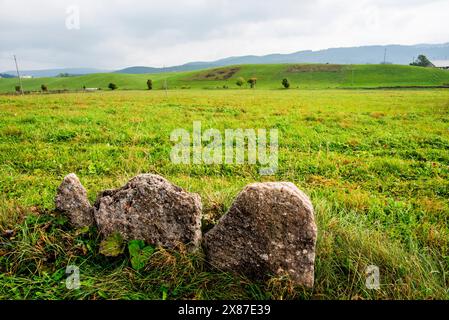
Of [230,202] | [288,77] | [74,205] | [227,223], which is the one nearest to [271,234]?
[227,223]

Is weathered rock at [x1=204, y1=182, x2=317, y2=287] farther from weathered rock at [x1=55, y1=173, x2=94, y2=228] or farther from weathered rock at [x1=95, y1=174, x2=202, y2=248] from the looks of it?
weathered rock at [x1=55, y1=173, x2=94, y2=228]

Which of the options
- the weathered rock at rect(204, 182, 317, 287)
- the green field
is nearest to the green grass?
the weathered rock at rect(204, 182, 317, 287)

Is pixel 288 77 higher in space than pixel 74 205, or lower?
higher

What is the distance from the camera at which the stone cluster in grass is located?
11.4 feet

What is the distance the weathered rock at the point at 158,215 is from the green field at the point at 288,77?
93.4 m

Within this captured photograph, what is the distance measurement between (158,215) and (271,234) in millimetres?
1402

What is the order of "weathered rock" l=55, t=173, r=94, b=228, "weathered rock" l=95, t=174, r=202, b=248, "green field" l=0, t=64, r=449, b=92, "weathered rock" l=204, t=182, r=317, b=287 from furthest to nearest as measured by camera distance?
"green field" l=0, t=64, r=449, b=92 < "weathered rock" l=55, t=173, r=94, b=228 < "weathered rock" l=95, t=174, r=202, b=248 < "weathered rock" l=204, t=182, r=317, b=287

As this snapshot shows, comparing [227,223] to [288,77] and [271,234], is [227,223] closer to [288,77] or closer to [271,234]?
[271,234]

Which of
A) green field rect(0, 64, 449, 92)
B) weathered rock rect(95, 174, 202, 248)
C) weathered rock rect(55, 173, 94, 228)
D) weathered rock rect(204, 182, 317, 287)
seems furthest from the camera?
green field rect(0, 64, 449, 92)

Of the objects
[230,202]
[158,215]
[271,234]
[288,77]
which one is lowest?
[230,202]

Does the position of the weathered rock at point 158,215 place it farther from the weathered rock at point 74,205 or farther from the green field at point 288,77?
the green field at point 288,77

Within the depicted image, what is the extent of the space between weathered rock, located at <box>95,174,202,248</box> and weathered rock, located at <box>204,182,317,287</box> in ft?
1.47

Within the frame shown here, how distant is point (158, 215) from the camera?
3838 mm

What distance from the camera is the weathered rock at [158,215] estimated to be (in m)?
3.83
